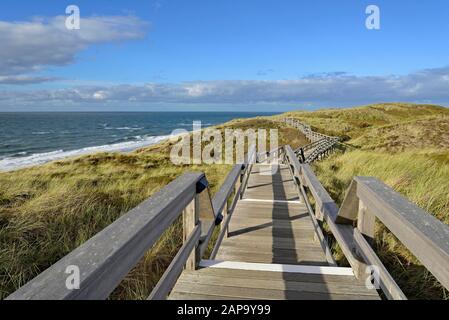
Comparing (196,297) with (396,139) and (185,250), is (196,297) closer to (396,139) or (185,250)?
(185,250)

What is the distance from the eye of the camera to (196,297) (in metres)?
2.54

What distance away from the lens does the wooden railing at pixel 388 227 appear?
1.40 metres

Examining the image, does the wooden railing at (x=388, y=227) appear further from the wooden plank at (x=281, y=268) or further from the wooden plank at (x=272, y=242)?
the wooden plank at (x=272, y=242)

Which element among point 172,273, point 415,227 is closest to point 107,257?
point 172,273

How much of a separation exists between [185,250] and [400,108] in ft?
251

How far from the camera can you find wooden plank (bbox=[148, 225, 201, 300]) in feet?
6.27

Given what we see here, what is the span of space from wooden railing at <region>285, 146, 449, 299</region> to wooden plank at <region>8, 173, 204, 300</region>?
126 cm

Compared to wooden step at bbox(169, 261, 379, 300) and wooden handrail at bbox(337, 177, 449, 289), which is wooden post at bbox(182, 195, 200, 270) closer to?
wooden step at bbox(169, 261, 379, 300)

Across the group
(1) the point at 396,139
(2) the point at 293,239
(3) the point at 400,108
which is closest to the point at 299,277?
(2) the point at 293,239

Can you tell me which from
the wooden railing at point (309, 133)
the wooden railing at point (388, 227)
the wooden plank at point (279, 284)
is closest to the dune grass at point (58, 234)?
the wooden plank at point (279, 284)

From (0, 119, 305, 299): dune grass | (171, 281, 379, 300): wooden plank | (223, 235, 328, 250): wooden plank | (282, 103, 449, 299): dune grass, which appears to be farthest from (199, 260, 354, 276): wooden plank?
(223, 235, 328, 250): wooden plank

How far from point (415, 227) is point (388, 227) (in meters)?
0.33

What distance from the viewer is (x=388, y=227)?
187 centimetres
